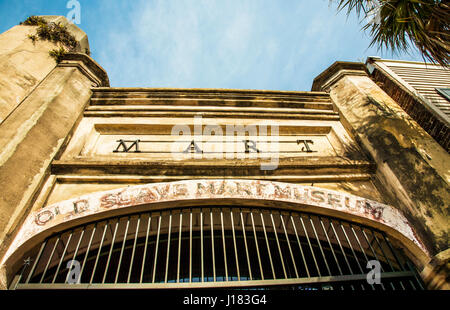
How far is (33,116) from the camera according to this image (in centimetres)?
409

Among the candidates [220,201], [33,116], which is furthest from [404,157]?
[33,116]

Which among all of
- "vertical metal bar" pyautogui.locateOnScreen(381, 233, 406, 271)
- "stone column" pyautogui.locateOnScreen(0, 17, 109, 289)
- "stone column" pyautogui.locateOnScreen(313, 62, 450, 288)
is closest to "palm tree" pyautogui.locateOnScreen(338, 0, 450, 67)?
"stone column" pyautogui.locateOnScreen(313, 62, 450, 288)

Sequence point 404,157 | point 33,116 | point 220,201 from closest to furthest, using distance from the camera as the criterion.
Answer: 1. point 220,201
2. point 404,157
3. point 33,116

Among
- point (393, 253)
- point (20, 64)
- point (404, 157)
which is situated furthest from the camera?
point (20, 64)

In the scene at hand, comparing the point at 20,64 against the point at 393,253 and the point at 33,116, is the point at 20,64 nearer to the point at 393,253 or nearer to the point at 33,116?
the point at 33,116

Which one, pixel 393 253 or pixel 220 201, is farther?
pixel 220 201

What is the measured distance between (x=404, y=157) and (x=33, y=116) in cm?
576

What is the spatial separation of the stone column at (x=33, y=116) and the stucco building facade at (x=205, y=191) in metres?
0.02

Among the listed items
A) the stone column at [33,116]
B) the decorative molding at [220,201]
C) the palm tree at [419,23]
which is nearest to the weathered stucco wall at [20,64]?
the stone column at [33,116]

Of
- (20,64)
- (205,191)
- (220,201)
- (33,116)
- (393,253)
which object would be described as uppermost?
(20,64)

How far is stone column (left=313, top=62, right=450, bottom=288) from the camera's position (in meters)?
3.28

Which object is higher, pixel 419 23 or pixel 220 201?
pixel 419 23
